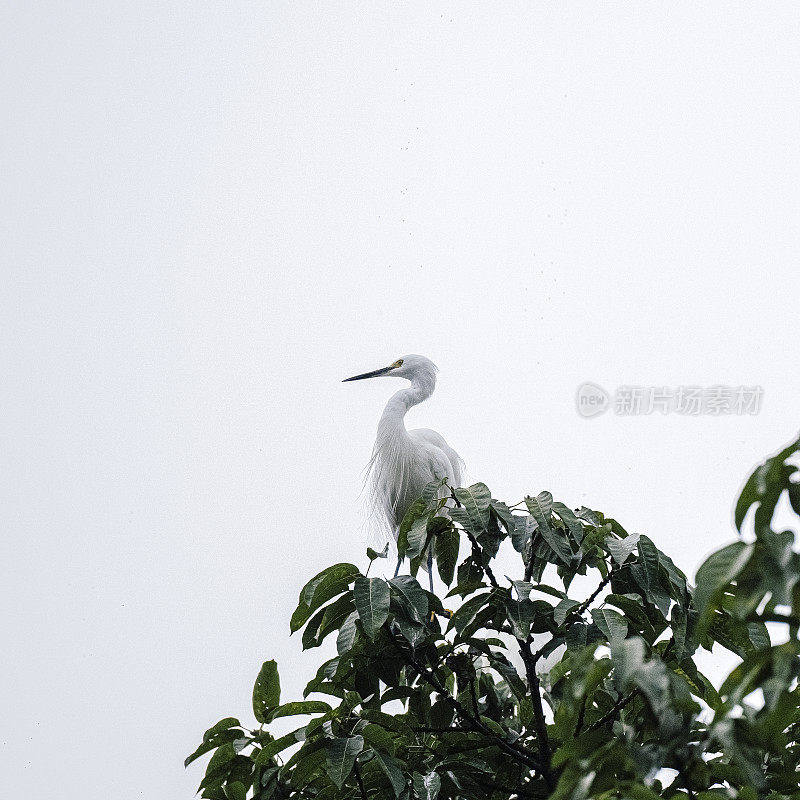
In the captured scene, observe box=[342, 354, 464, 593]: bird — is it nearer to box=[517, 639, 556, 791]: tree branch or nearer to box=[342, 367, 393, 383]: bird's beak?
box=[342, 367, 393, 383]: bird's beak

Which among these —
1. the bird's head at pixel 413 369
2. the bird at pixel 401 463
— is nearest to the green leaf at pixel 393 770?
the bird at pixel 401 463

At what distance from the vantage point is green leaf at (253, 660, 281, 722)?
4.96ft

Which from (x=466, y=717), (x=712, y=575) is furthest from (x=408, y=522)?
(x=712, y=575)

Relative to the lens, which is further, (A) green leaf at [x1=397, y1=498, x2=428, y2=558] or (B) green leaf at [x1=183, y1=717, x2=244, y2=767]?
(A) green leaf at [x1=397, y1=498, x2=428, y2=558]

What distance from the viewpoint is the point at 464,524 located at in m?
1.57

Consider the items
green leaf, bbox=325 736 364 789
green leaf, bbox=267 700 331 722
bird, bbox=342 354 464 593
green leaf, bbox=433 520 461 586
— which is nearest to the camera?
green leaf, bbox=325 736 364 789

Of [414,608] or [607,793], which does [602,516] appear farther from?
[607,793]

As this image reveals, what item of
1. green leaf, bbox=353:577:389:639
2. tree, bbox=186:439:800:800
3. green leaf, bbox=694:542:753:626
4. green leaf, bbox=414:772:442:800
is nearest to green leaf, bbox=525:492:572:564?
tree, bbox=186:439:800:800

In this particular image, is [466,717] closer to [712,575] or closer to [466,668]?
[466,668]

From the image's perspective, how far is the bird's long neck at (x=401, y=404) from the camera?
12.2ft

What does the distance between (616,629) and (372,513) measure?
254 centimetres

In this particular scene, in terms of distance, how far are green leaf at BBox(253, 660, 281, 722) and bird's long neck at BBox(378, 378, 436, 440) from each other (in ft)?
7.22

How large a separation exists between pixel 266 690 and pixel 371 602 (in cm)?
28
